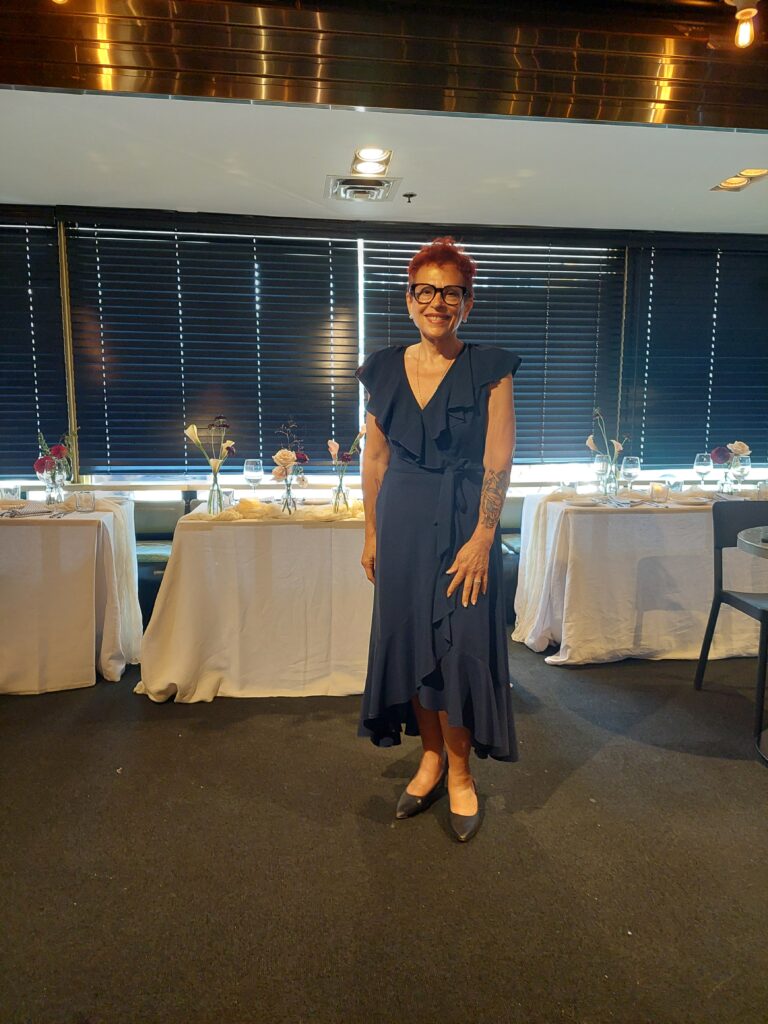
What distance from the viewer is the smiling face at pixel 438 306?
196 centimetres

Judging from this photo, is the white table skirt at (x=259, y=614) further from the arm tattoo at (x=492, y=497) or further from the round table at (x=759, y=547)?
the round table at (x=759, y=547)

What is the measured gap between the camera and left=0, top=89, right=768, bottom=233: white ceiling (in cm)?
304

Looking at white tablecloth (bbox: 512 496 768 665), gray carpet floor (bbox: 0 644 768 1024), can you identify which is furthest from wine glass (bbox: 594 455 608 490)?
gray carpet floor (bbox: 0 644 768 1024)

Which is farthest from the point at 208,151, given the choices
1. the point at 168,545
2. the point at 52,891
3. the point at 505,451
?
the point at 52,891

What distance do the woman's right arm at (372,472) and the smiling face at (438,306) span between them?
32 centimetres

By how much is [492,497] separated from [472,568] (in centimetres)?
21

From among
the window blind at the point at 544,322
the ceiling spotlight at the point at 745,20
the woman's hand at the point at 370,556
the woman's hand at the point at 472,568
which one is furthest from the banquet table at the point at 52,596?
the ceiling spotlight at the point at 745,20

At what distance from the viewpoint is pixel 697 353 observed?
17.4ft

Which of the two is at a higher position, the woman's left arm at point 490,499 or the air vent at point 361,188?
the air vent at point 361,188

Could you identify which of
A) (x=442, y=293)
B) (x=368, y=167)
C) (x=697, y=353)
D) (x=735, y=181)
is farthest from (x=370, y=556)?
(x=697, y=353)

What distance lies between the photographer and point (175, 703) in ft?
10.3

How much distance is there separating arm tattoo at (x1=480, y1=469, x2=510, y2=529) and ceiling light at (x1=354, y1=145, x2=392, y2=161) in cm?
220

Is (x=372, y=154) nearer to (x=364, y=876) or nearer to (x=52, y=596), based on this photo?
(x=52, y=596)

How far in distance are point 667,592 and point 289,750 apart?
215 centimetres
